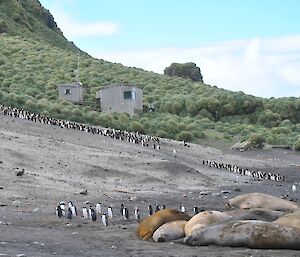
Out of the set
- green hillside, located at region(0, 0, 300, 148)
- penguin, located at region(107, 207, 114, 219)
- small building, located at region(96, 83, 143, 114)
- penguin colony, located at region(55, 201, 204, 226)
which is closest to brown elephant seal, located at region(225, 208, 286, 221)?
penguin colony, located at region(55, 201, 204, 226)

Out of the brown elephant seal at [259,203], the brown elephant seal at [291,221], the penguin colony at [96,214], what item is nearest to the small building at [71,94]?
the brown elephant seal at [259,203]

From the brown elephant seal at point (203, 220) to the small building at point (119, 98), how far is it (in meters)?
45.9

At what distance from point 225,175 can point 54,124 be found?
13.1 meters

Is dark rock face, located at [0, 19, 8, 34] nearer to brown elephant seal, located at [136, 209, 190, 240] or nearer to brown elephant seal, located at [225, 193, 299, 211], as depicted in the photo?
brown elephant seal, located at [225, 193, 299, 211]

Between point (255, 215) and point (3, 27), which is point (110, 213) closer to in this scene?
point (255, 215)

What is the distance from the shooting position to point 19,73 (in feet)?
250

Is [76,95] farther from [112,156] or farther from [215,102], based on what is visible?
[112,156]

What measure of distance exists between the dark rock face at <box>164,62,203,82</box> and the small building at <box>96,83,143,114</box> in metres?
46.6

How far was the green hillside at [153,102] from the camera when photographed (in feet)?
185

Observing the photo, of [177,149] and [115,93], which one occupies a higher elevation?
[115,93]

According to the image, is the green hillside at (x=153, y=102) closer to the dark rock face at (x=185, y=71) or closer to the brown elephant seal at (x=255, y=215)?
the dark rock face at (x=185, y=71)

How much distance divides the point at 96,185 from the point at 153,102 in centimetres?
4651

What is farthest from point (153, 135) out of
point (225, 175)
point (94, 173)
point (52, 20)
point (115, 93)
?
point (52, 20)

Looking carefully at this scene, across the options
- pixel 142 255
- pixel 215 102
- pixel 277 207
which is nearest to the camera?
pixel 142 255
